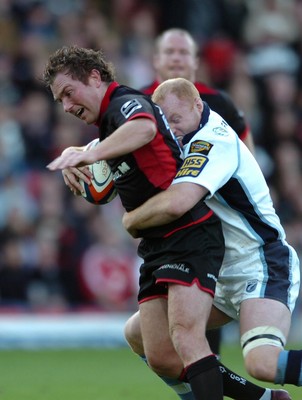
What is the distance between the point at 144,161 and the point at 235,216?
2.27 ft

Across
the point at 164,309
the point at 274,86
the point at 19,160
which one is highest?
the point at 274,86

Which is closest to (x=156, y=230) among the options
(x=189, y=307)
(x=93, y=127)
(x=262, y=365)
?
(x=189, y=307)

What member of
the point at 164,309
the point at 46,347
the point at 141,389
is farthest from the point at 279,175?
the point at 164,309

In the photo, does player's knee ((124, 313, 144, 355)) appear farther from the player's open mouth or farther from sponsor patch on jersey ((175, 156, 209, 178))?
the player's open mouth

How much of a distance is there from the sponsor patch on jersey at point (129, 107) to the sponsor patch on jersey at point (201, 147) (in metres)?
0.49

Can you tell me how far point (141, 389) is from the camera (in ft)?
30.4

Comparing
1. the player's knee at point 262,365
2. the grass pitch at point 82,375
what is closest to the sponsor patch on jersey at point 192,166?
the player's knee at point 262,365

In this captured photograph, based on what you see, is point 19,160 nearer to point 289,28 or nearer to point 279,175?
point 279,175

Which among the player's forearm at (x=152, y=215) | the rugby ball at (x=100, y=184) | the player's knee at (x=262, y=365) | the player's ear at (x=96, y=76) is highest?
the player's ear at (x=96, y=76)

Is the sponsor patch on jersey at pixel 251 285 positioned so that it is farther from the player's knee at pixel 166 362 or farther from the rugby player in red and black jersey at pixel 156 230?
the player's knee at pixel 166 362

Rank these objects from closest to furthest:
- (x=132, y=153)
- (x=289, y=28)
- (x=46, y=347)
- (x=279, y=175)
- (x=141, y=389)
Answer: (x=132, y=153), (x=141, y=389), (x=46, y=347), (x=279, y=175), (x=289, y=28)

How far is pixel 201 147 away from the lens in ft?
21.8

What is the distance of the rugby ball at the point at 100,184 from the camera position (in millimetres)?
6941

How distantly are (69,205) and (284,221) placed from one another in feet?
8.80
